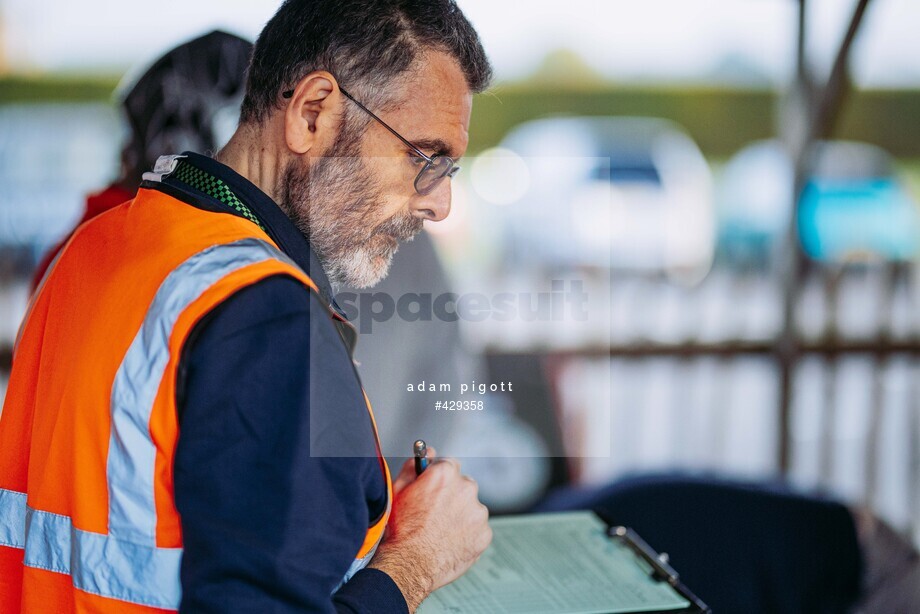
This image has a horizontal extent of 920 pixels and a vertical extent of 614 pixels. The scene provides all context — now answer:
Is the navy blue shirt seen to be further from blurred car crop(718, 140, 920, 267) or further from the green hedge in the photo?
the green hedge

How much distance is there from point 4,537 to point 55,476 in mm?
215

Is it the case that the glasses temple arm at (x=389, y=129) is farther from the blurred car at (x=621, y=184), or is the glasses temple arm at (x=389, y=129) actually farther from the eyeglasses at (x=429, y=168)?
the blurred car at (x=621, y=184)

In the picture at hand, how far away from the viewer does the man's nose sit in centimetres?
126

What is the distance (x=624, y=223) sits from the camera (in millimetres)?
7105

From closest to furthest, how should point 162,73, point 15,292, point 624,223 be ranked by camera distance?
point 162,73
point 15,292
point 624,223

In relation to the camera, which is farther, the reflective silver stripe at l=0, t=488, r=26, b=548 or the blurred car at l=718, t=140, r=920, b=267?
the blurred car at l=718, t=140, r=920, b=267

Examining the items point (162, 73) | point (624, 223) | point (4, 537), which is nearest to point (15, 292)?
point (162, 73)

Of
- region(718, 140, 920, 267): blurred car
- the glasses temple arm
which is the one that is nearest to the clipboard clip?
the glasses temple arm

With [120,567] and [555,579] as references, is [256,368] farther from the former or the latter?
[555,579]

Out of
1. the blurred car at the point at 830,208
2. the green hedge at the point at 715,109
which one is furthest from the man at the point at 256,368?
the green hedge at the point at 715,109

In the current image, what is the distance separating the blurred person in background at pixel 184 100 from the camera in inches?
82.1

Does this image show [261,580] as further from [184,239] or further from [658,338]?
[658,338]

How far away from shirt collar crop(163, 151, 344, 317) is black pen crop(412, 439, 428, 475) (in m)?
0.28

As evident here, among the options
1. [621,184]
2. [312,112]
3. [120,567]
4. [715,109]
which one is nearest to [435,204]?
[312,112]
